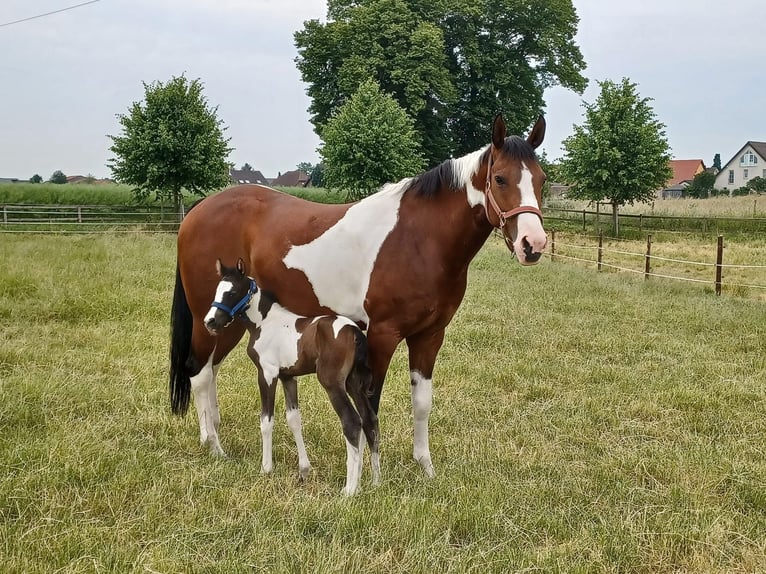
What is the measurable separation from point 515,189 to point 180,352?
2686mm

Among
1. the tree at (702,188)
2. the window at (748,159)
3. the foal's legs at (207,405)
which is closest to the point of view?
the foal's legs at (207,405)

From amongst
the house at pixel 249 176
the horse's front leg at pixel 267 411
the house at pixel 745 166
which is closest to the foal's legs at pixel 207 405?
the horse's front leg at pixel 267 411

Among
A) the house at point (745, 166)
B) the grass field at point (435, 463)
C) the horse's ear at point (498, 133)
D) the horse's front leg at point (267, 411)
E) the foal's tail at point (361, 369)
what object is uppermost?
the house at point (745, 166)

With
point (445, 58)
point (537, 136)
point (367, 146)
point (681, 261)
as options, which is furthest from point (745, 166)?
point (537, 136)

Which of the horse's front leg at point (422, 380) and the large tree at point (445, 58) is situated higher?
the large tree at point (445, 58)

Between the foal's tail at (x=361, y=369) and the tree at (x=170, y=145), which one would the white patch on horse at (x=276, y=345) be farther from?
the tree at (x=170, y=145)

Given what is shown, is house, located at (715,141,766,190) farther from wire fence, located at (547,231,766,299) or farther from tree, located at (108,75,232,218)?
tree, located at (108,75,232,218)

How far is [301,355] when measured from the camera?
316 centimetres

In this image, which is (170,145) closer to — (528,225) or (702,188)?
(528,225)

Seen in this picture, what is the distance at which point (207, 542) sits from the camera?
8.20ft

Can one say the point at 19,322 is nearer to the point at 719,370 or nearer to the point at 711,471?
the point at 711,471

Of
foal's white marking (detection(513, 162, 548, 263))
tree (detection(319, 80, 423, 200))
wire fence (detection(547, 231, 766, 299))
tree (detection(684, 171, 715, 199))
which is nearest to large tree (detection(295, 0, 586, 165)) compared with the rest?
tree (detection(319, 80, 423, 200))

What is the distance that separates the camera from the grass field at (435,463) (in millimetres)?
2453

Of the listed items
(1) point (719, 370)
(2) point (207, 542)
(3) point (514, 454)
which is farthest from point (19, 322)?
(1) point (719, 370)
